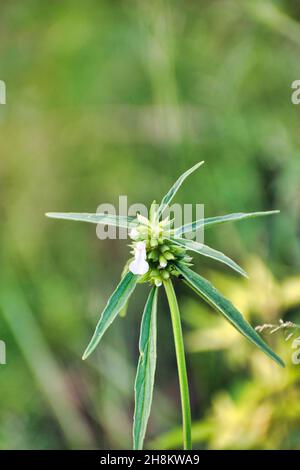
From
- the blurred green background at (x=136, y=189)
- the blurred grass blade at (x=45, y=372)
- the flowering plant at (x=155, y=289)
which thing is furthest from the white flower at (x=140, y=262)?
the blurred grass blade at (x=45, y=372)

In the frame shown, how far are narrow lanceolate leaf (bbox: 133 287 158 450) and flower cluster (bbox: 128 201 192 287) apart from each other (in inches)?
0.8

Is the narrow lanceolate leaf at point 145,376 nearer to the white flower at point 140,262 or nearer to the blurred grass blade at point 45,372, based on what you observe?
the white flower at point 140,262

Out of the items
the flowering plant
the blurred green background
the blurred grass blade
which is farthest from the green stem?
the blurred grass blade

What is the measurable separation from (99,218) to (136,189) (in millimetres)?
1277

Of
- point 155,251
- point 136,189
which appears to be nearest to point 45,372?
point 136,189

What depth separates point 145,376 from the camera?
0.66m

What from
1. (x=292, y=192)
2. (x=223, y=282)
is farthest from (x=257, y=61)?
(x=223, y=282)

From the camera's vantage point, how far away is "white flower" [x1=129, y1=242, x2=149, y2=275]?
672 millimetres

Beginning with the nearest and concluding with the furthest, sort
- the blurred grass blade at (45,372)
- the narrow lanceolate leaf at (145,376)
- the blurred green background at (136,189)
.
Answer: the narrow lanceolate leaf at (145,376) < the blurred green background at (136,189) < the blurred grass blade at (45,372)

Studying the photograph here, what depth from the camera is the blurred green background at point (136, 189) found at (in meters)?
1.45

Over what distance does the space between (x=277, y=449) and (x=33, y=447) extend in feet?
2.31

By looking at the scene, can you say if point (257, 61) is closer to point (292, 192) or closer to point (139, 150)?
point (139, 150)

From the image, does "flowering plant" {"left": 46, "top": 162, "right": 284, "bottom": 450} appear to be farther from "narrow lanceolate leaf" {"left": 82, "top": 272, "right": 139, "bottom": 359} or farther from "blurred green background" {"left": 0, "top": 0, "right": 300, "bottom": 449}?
"blurred green background" {"left": 0, "top": 0, "right": 300, "bottom": 449}

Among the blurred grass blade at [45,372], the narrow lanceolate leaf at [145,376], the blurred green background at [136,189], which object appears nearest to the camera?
the narrow lanceolate leaf at [145,376]
